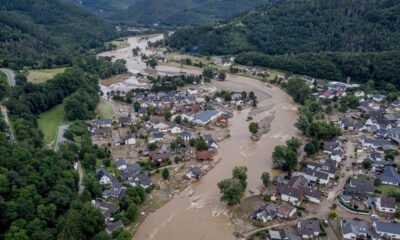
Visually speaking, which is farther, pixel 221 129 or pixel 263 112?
pixel 263 112

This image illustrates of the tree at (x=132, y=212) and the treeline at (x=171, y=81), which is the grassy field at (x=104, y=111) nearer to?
the treeline at (x=171, y=81)

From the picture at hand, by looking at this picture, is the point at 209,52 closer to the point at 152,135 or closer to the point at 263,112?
the point at 263,112

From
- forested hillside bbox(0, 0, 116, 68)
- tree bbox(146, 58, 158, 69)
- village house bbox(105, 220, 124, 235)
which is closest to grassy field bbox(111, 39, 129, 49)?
forested hillside bbox(0, 0, 116, 68)

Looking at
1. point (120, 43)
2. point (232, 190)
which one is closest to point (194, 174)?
point (232, 190)

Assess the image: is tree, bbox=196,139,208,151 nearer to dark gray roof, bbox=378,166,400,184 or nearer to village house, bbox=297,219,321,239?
village house, bbox=297,219,321,239

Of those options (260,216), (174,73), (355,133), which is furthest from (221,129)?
(174,73)

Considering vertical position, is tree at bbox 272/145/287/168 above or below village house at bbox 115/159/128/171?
above
